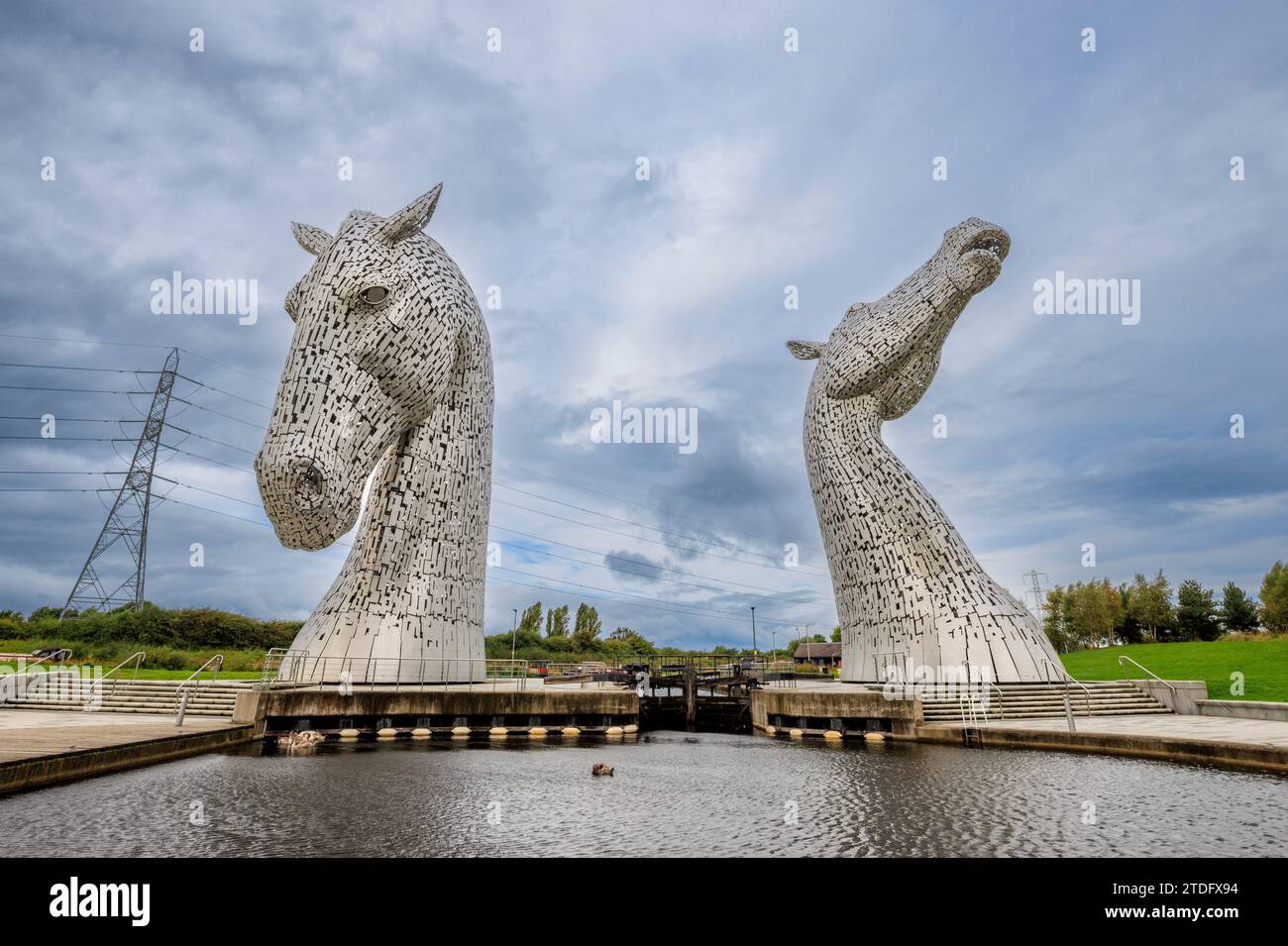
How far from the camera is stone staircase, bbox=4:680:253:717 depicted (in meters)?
15.0

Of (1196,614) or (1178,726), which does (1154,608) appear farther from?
(1178,726)

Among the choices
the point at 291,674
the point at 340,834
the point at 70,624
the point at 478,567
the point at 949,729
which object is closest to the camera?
the point at 340,834

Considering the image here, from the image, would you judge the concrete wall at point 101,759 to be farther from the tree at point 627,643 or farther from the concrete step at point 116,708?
the tree at point 627,643

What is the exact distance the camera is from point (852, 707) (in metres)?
15.8

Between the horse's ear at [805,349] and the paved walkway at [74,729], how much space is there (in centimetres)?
1830

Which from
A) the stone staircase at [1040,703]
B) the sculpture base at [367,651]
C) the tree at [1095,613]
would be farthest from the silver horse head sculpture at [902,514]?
the tree at [1095,613]

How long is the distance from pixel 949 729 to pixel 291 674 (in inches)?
557

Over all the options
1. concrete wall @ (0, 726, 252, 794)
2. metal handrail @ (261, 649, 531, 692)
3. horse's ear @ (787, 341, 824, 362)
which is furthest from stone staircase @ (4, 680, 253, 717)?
horse's ear @ (787, 341, 824, 362)

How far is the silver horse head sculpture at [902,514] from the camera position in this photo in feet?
56.2
